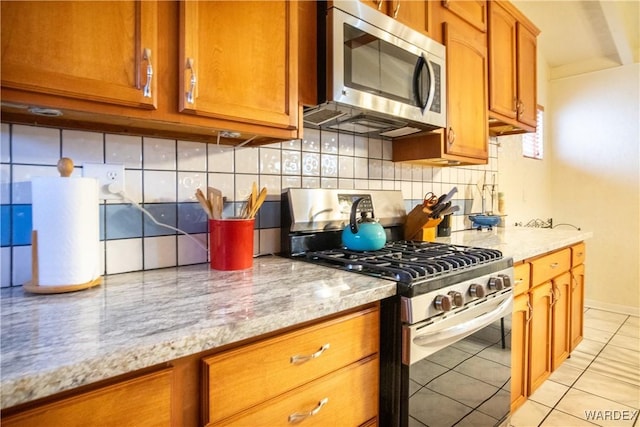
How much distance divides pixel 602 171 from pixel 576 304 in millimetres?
1836

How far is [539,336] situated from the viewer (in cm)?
190

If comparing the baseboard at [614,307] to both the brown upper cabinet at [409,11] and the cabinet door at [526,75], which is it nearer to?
the cabinet door at [526,75]

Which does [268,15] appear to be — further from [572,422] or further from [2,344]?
[572,422]

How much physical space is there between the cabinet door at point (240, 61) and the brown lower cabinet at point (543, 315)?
1344mm

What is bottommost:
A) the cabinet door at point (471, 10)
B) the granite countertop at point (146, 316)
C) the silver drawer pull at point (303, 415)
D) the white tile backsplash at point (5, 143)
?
the silver drawer pull at point (303, 415)

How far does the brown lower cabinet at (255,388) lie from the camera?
0.57m

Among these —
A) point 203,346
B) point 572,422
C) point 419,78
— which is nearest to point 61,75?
point 203,346

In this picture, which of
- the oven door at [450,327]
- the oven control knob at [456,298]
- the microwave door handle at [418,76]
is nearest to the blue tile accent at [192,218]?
the oven door at [450,327]

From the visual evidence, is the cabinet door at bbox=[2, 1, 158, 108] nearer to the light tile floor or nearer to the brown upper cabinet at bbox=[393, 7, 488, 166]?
the brown upper cabinet at bbox=[393, 7, 488, 166]

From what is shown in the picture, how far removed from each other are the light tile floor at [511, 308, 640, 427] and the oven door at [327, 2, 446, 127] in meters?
1.62

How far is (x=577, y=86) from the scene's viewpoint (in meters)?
3.60

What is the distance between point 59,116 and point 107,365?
73cm

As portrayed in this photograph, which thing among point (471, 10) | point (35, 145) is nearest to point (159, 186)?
point (35, 145)

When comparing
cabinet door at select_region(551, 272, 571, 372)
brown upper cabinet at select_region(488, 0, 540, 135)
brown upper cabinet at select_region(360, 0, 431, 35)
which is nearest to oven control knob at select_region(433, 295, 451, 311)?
brown upper cabinet at select_region(360, 0, 431, 35)
